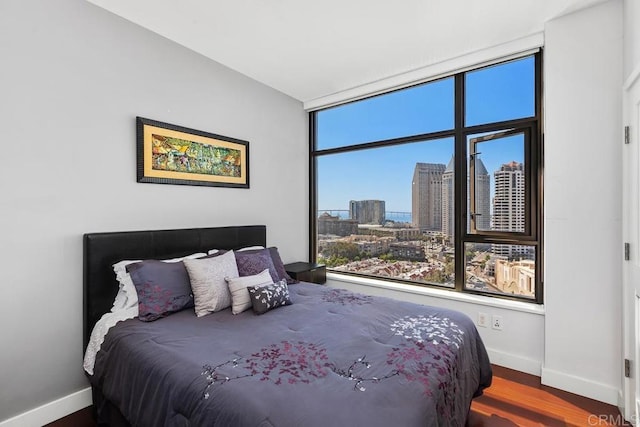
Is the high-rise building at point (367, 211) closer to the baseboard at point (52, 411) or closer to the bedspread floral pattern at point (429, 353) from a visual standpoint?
the bedspread floral pattern at point (429, 353)

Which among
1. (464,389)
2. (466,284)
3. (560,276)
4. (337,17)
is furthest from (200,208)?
(560,276)

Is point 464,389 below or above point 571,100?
below

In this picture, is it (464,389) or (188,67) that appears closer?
(464,389)

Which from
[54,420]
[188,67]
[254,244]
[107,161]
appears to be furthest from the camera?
[254,244]

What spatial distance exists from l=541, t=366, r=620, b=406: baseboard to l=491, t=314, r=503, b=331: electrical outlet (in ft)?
1.26

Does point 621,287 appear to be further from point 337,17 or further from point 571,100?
point 337,17

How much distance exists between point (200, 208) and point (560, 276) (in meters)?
2.93

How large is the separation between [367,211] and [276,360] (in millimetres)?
2433

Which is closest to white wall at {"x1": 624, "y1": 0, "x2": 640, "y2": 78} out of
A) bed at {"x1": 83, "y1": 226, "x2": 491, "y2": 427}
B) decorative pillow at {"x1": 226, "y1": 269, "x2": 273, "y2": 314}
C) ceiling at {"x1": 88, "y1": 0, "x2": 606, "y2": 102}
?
ceiling at {"x1": 88, "y1": 0, "x2": 606, "y2": 102}

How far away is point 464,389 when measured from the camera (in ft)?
5.12

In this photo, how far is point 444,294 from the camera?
285cm

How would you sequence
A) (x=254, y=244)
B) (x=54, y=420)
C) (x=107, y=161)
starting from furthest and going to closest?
(x=254, y=244)
(x=107, y=161)
(x=54, y=420)

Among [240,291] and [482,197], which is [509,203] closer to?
[482,197]

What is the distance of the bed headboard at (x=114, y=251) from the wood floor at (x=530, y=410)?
71cm
